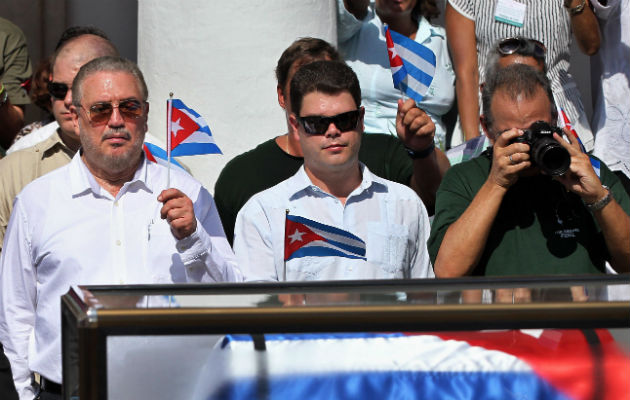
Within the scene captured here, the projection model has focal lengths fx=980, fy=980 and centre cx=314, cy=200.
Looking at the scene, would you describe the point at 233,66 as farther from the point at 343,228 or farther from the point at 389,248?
the point at 389,248

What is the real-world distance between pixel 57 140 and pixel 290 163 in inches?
42.3

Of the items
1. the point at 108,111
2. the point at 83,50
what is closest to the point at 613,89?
the point at 83,50

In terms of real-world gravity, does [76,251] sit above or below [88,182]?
below

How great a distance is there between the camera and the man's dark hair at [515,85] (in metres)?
3.48

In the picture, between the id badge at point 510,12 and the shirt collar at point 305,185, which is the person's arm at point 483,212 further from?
the id badge at point 510,12

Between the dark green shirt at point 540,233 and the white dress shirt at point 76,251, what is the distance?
0.88 metres

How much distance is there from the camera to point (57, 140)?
4418 mm

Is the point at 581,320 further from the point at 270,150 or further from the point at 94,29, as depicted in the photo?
the point at 94,29

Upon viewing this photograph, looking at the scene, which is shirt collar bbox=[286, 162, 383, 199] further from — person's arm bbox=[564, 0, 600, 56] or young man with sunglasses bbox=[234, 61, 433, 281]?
person's arm bbox=[564, 0, 600, 56]

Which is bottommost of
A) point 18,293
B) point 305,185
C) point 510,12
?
point 18,293

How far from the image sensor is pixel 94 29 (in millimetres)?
5055

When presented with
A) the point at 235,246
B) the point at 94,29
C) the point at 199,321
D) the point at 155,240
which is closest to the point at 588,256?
the point at 235,246

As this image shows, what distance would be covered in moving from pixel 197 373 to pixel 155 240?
1.92 m

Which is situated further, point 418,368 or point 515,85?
point 515,85
